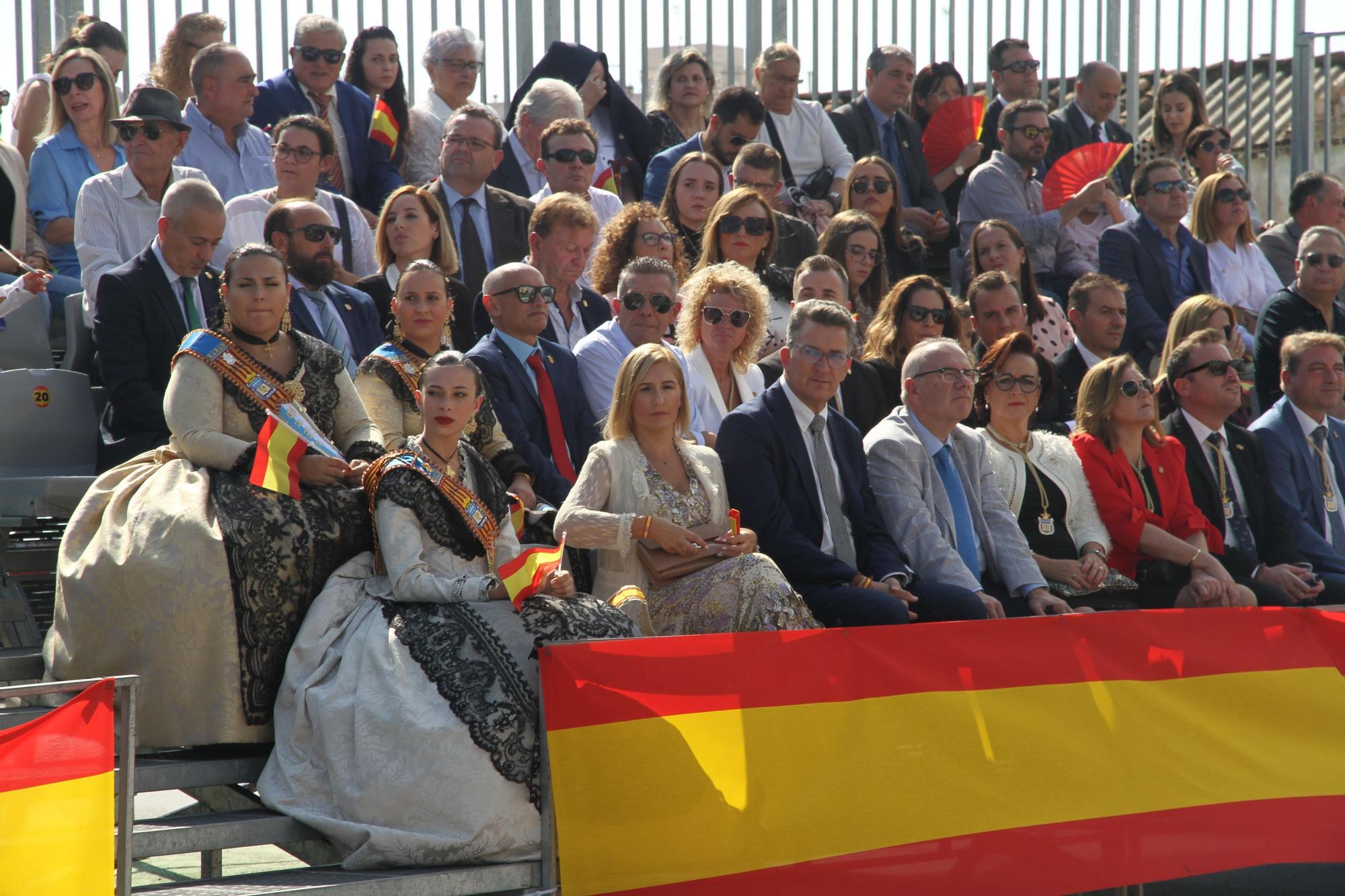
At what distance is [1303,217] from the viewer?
35.5 feet

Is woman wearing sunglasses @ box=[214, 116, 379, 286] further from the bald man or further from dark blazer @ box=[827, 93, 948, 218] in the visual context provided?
the bald man

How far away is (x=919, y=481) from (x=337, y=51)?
14.7 ft

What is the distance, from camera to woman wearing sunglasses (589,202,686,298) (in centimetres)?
752

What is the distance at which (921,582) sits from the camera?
598 cm

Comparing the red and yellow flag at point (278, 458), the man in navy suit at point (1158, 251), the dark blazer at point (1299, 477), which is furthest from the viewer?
the man in navy suit at point (1158, 251)

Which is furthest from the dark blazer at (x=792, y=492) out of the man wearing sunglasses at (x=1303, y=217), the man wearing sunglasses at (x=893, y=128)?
the man wearing sunglasses at (x=1303, y=217)

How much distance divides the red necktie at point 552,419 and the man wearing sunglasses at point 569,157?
2001mm

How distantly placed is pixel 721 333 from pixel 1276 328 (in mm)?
4166

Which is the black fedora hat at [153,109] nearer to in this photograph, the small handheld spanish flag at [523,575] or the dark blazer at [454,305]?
the dark blazer at [454,305]

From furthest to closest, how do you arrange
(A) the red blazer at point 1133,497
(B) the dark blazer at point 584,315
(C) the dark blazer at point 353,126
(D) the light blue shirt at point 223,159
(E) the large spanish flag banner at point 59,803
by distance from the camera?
(C) the dark blazer at point 353,126 < (D) the light blue shirt at point 223,159 < (B) the dark blazer at point 584,315 < (A) the red blazer at point 1133,497 < (E) the large spanish flag banner at point 59,803

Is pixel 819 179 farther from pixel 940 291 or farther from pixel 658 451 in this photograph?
pixel 658 451

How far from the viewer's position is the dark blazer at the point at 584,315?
7215 millimetres

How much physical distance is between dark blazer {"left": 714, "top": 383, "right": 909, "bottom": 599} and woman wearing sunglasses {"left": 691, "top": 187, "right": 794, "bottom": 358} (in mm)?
1680

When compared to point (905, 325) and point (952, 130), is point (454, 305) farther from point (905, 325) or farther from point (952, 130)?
point (952, 130)
